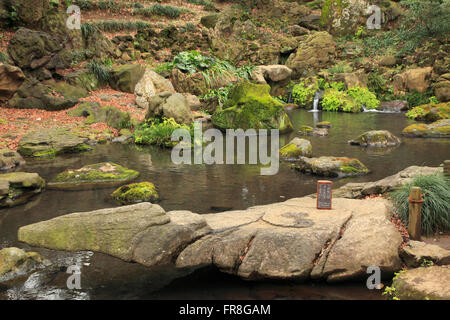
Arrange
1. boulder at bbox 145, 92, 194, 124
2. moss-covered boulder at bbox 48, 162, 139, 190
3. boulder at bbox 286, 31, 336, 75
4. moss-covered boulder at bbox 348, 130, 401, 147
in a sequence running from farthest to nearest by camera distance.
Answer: boulder at bbox 286, 31, 336, 75 → boulder at bbox 145, 92, 194, 124 → moss-covered boulder at bbox 348, 130, 401, 147 → moss-covered boulder at bbox 48, 162, 139, 190

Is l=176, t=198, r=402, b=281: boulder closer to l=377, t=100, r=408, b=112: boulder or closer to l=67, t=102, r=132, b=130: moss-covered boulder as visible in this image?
l=67, t=102, r=132, b=130: moss-covered boulder

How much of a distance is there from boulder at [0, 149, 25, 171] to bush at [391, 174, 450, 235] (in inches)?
385

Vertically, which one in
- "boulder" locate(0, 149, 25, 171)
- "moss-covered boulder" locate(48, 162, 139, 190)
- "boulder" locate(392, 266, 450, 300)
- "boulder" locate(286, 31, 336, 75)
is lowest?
"boulder" locate(392, 266, 450, 300)

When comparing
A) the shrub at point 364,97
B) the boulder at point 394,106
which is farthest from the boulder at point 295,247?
the shrub at point 364,97

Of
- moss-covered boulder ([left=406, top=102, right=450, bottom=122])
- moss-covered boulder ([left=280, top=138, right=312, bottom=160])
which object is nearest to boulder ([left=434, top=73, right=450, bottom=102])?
moss-covered boulder ([left=406, top=102, right=450, bottom=122])

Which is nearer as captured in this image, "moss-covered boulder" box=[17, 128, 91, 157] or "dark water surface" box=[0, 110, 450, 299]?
"dark water surface" box=[0, 110, 450, 299]

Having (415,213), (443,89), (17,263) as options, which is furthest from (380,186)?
(443,89)

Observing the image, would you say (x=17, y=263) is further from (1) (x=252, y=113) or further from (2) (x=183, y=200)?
(1) (x=252, y=113)

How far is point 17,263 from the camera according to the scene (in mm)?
5469

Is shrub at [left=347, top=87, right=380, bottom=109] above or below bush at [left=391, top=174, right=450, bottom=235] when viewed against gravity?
above

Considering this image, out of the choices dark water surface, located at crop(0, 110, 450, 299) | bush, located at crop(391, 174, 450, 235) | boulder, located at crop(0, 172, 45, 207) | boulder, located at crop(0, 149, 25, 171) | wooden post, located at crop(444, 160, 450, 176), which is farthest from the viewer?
boulder, located at crop(0, 149, 25, 171)

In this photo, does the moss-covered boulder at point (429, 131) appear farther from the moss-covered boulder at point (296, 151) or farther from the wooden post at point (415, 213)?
the wooden post at point (415, 213)

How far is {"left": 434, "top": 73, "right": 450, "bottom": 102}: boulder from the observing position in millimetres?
20703
